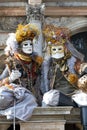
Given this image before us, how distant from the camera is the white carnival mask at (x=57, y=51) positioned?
21.9 ft

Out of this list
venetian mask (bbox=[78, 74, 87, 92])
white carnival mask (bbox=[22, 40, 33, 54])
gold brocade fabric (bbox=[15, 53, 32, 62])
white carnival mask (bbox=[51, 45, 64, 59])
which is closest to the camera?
venetian mask (bbox=[78, 74, 87, 92])

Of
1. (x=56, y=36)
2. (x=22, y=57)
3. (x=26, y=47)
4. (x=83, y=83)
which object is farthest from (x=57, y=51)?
(x=83, y=83)

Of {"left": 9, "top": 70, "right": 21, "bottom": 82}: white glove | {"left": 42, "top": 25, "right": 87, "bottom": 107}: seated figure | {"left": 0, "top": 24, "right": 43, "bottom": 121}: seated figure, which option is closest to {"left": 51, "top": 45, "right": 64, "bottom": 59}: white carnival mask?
{"left": 42, "top": 25, "right": 87, "bottom": 107}: seated figure

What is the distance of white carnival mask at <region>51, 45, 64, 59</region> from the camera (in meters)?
6.67

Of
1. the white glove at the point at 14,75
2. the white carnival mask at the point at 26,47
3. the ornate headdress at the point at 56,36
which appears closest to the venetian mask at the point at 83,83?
the white glove at the point at 14,75

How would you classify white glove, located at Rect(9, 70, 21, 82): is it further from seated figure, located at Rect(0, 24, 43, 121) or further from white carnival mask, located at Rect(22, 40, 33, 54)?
white carnival mask, located at Rect(22, 40, 33, 54)

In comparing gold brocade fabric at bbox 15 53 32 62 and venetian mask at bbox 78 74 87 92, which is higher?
gold brocade fabric at bbox 15 53 32 62

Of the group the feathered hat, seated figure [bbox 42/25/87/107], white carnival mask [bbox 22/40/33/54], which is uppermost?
the feathered hat

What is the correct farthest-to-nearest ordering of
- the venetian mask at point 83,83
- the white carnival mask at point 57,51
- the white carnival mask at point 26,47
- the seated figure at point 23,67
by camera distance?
the white carnival mask at point 57,51
the white carnival mask at point 26,47
the seated figure at point 23,67
the venetian mask at point 83,83

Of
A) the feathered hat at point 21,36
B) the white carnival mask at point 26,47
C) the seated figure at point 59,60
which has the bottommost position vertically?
the seated figure at point 59,60

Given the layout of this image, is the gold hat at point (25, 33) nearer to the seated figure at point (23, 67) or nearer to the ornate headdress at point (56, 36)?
the seated figure at point (23, 67)

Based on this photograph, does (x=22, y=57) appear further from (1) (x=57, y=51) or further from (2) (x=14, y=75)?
(1) (x=57, y=51)

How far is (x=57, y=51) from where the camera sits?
6.72 metres

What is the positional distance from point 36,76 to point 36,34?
65 cm
